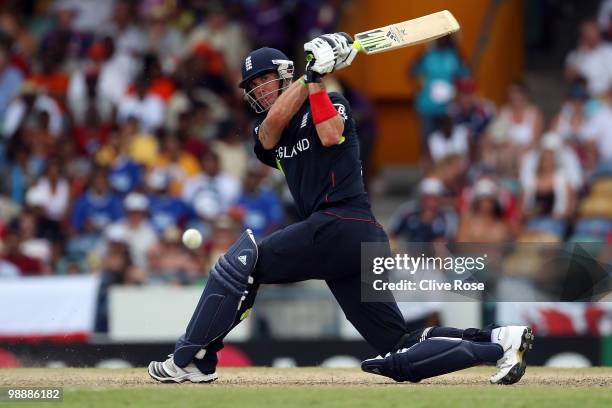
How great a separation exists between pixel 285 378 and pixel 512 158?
6.32 metres

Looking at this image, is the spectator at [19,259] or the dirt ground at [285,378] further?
the spectator at [19,259]

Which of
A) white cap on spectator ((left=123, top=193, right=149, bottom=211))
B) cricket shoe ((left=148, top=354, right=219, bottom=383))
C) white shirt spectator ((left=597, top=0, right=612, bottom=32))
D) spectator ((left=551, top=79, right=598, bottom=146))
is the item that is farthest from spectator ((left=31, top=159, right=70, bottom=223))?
cricket shoe ((left=148, top=354, right=219, bottom=383))

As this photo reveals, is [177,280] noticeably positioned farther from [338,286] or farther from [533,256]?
[338,286]

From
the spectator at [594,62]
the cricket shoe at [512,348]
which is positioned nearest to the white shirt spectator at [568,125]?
the spectator at [594,62]

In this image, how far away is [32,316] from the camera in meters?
11.7

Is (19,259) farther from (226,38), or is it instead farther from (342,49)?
(342,49)

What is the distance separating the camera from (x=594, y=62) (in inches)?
567

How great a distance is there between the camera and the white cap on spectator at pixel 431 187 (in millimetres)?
12828

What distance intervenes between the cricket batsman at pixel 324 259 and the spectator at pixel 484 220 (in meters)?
5.14

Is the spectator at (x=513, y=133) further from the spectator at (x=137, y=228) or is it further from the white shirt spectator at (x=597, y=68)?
the spectator at (x=137, y=228)

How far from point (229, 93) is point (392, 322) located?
7864mm

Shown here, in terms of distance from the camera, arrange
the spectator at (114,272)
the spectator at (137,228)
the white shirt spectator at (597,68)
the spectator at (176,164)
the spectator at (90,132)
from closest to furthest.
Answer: the spectator at (114,272), the spectator at (137,228), the spectator at (176,164), the white shirt spectator at (597,68), the spectator at (90,132)

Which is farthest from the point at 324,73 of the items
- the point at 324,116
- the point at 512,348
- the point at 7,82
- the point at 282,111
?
the point at 7,82

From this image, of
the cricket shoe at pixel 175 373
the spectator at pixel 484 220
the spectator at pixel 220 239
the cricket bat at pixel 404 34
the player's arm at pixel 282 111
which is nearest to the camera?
the player's arm at pixel 282 111
